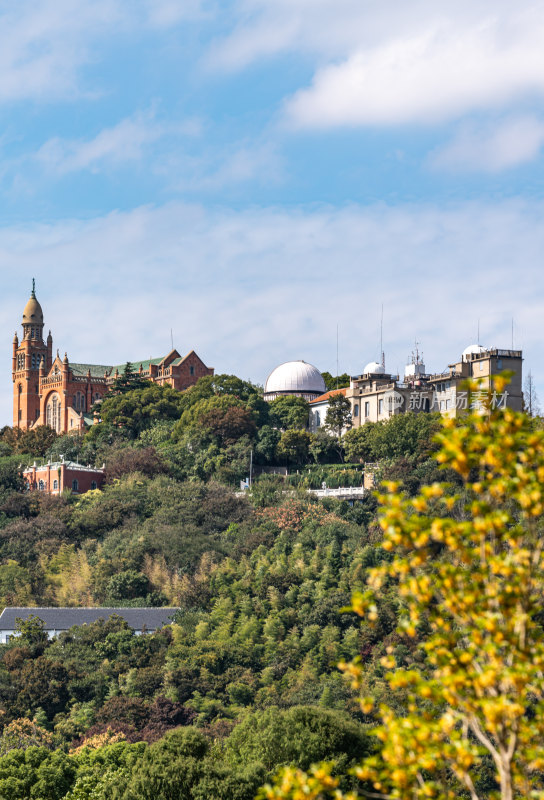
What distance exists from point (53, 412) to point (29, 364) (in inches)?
212

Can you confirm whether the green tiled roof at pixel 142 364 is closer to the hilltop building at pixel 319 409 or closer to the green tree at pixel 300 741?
the hilltop building at pixel 319 409

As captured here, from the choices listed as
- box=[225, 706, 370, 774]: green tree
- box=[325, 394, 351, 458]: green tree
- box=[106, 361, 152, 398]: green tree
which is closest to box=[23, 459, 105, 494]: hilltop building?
box=[106, 361, 152, 398]: green tree

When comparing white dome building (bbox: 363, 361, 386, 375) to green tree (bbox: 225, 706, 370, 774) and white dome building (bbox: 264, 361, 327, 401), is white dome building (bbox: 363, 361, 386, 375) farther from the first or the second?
green tree (bbox: 225, 706, 370, 774)

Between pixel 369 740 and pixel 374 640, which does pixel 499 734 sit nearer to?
pixel 369 740

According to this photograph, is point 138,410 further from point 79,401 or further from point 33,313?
point 33,313

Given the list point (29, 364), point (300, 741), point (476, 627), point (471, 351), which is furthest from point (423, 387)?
point (476, 627)

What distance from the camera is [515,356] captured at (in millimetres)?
74875

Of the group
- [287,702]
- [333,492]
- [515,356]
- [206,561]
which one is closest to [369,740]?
[287,702]

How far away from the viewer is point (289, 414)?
81.8 metres

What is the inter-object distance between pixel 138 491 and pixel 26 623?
16.8 metres

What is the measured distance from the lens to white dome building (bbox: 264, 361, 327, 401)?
88688mm

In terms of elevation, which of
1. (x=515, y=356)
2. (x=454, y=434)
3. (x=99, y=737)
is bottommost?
(x=99, y=737)

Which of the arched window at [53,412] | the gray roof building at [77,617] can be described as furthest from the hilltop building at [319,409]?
the gray roof building at [77,617]

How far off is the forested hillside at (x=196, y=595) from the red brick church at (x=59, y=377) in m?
6.95
